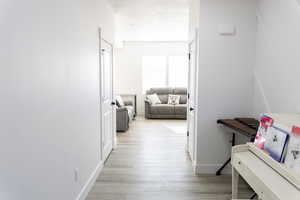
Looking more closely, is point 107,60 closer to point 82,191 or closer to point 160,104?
point 82,191

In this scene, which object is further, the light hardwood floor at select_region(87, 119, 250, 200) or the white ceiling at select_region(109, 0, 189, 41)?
the white ceiling at select_region(109, 0, 189, 41)

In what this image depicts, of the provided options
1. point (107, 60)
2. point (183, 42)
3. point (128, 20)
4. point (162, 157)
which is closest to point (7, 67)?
point (107, 60)

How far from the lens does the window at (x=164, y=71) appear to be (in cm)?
766

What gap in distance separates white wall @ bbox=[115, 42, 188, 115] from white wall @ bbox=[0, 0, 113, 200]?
5069mm

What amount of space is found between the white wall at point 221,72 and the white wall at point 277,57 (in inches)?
5.2

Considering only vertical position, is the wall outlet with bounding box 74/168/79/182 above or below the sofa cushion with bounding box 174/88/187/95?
below

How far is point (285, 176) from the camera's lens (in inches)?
52.9

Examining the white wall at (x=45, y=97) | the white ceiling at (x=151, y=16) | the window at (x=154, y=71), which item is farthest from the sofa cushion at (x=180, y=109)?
the white wall at (x=45, y=97)

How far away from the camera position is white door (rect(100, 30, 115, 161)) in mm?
3258

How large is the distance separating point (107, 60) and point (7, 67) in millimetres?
2592

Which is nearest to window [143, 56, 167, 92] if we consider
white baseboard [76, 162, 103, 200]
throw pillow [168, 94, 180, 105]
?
throw pillow [168, 94, 180, 105]

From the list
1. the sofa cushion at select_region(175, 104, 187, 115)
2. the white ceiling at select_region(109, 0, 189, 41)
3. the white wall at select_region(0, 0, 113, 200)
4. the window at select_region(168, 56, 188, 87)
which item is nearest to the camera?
the white wall at select_region(0, 0, 113, 200)

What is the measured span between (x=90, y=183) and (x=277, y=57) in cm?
262

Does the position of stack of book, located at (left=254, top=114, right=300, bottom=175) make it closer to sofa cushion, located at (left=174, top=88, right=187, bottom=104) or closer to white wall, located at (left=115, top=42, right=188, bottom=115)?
sofa cushion, located at (left=174, top=88, right=187, bottom=104)
